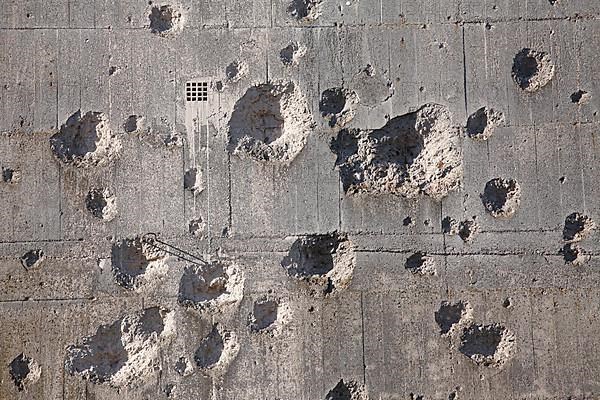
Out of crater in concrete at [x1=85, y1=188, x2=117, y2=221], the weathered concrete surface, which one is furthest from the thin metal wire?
crater in concrete at [x1=85, y1=188, x2=117, y2=221]

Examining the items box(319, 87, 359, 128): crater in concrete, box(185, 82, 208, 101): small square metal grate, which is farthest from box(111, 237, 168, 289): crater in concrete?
box(319, 87, 359, 128): crater in concrete

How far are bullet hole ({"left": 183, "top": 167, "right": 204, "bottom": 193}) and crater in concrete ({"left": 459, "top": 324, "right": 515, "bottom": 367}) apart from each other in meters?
2.85

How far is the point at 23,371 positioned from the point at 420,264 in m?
3.83

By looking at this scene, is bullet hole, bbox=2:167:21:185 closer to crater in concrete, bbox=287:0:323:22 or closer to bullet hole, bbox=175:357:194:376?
bullet hole, bbox=175:357:194:376

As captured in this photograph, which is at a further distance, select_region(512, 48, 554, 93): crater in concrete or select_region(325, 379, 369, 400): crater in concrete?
select_region(512, 48, 554, 93): crater in concrete

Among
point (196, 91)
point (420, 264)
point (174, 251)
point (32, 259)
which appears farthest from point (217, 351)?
point (196, 91)

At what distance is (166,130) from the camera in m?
4.91

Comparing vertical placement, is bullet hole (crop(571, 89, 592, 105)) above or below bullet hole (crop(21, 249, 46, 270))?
above

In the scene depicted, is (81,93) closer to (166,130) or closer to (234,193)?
(166,130)

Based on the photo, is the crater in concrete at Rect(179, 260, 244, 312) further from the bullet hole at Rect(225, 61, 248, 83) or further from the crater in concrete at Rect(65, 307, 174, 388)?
the bullet hole at Rect(225, 61, 248, 83)

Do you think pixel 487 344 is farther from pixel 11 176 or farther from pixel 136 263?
pixel 11 176

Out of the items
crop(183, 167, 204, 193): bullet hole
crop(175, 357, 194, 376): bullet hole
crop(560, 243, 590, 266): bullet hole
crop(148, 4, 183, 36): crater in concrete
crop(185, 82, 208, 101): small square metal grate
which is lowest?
crop(175, 357, 194, 376): bullet hole

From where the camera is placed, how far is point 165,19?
492 cm

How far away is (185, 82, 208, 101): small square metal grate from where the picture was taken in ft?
16.1
